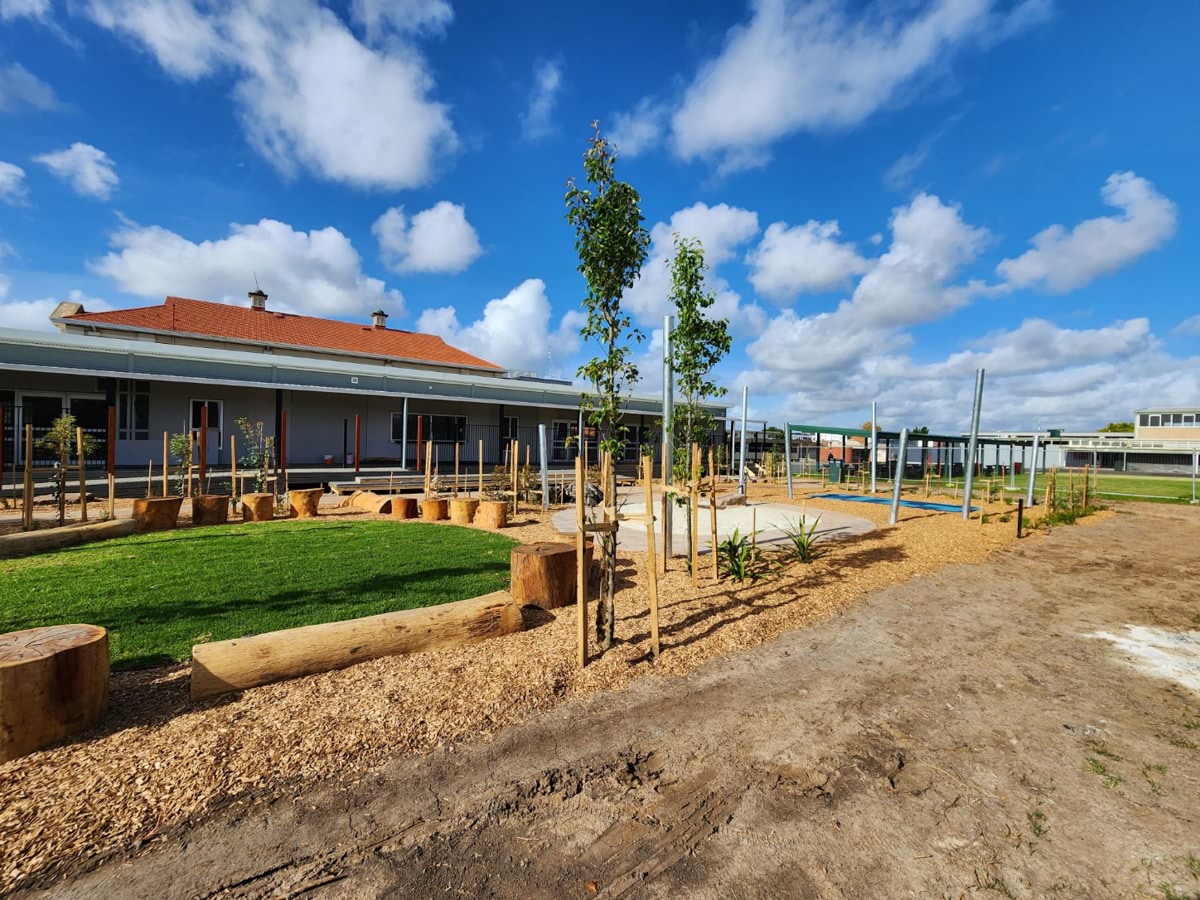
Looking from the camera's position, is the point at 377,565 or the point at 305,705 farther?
the point at 377,565

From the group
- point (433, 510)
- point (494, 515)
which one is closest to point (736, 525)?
point (494, 515)

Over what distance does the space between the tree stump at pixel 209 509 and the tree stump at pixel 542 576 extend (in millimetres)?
8057

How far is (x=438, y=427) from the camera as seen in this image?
73.7 ft

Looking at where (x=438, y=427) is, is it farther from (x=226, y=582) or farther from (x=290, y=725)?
(x=290, y=725)

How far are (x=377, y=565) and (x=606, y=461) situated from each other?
4190 millimetres

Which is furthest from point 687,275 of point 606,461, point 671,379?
point 606,461

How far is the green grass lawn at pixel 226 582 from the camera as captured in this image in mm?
4863

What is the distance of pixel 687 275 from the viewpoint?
6.55 m

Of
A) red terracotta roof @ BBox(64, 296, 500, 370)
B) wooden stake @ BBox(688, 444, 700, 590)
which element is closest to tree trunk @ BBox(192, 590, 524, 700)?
wooden stake @ BBox(688, 444, 700, 590)

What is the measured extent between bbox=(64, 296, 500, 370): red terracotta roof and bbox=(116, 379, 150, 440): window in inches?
199

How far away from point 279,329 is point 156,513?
16860 millimetres

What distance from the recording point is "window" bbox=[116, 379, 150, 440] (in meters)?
16.0

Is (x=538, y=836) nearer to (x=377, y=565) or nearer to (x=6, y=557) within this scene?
(x=377, y=565)

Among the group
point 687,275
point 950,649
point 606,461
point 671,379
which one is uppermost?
point 687,275
